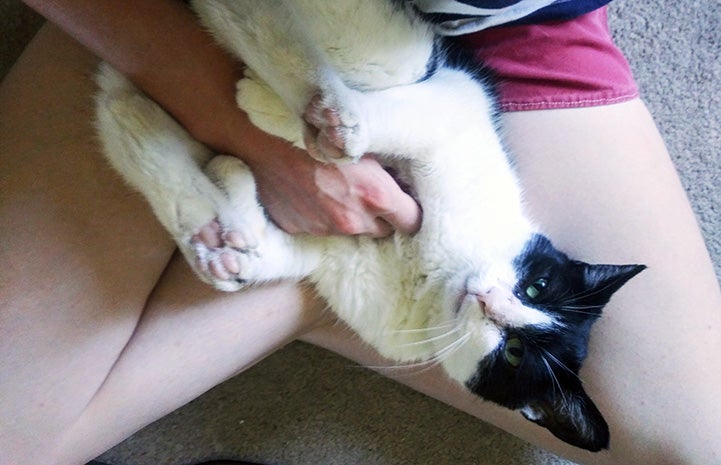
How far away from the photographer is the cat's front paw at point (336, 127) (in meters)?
0.77

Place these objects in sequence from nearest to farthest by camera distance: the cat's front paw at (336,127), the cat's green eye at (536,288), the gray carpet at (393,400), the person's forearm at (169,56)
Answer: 1. the cat's front paw at (336,127)
2. the person's forearm at (169,56)
3. the cat's green eye at (536,288)
4. the gray carpet at (393,400)

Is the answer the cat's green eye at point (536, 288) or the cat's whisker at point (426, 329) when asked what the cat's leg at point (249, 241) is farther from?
the cat's green eye at point (536, 288)

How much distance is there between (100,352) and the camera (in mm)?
992

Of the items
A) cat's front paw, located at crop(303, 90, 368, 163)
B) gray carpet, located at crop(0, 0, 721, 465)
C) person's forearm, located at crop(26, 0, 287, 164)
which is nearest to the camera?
cat's front paw, located at crop(303, 90, 368, 163)

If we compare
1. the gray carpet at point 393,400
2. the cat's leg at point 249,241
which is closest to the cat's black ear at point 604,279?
the cat's leg at point 249,241

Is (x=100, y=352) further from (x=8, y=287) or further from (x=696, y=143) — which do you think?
(x=696, y=143)

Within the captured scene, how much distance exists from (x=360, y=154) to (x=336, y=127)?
0.05 m

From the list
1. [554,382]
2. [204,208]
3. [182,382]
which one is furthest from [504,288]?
[182,382]

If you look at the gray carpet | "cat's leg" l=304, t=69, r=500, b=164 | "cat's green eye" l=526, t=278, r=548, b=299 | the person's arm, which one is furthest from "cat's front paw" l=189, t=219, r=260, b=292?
the gray carpet

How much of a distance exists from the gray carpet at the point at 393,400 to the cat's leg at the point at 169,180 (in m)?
0.66

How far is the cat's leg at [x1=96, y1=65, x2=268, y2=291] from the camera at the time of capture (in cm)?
90

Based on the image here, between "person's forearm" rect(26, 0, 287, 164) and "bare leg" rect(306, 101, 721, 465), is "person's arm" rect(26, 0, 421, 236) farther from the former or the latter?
"bare leg" rect(306, 101, 721, 465)

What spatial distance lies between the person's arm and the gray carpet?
66 cm

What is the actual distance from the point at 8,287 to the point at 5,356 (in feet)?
0.34
